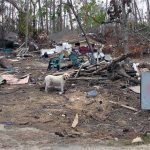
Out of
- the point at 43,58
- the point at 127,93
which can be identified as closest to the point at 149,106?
the point at 127,93

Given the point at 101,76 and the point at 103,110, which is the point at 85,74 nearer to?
the point at 101,76

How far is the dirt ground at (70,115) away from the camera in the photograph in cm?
980

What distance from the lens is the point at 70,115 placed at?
11766mm

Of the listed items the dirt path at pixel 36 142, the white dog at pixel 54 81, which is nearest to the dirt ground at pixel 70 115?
the dirt path at pixel 36 142

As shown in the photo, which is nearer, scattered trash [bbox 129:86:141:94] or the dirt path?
the dirt path

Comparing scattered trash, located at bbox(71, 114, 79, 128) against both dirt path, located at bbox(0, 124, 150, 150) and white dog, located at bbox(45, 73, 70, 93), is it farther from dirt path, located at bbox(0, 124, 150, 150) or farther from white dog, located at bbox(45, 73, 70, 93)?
white dog, located at bbox(45, 73, 70, 93)

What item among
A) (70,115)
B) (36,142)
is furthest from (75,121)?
(36,142)

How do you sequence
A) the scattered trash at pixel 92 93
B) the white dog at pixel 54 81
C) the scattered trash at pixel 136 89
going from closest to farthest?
the scattered trash at pixel 92 93, the scattered trash at pixel 136 89, the white dog at pixel 54 81

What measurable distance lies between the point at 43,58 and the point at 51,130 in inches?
797

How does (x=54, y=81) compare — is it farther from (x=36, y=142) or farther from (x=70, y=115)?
(x=36, y=142)

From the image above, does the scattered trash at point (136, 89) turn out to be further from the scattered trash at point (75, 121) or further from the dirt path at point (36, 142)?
the dirt path at point (36, 142)

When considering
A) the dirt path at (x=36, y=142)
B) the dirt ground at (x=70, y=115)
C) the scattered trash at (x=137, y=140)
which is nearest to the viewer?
the dirt path at (x=36, y=142)

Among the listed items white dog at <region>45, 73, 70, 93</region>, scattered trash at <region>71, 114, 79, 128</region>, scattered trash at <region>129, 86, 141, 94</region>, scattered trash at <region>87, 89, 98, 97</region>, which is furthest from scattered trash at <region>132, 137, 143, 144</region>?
white dog at <region>45, 73, 70, 93</region>

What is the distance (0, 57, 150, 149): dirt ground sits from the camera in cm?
980
